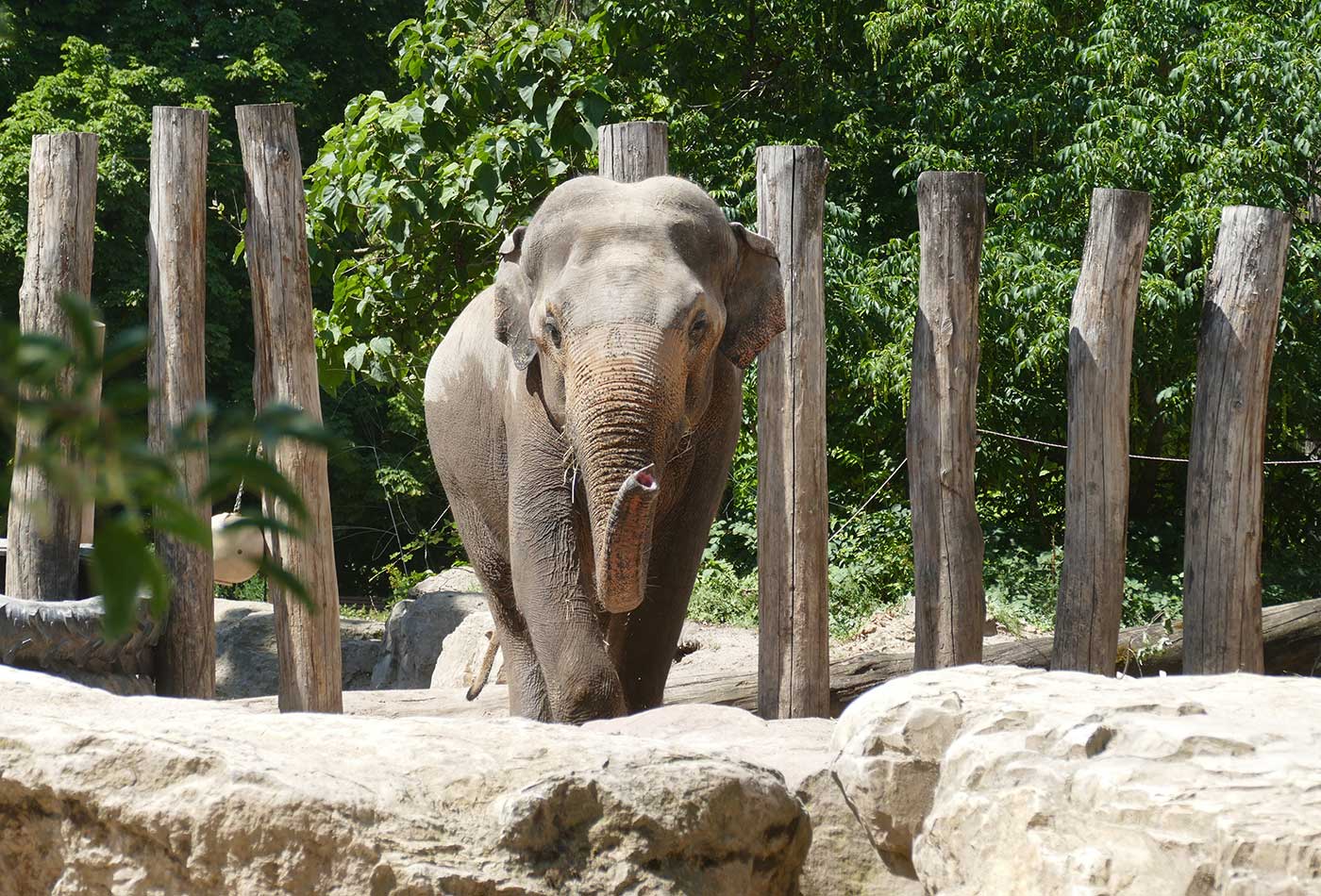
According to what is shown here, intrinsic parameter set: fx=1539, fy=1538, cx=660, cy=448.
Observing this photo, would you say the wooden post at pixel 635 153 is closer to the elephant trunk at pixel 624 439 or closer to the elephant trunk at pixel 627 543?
the elephant trunk at pixel 624 439

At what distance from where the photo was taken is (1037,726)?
9.46 feet

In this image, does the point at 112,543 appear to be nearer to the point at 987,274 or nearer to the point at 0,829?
the point at 0,829

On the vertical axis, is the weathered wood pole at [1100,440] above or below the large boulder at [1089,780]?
above

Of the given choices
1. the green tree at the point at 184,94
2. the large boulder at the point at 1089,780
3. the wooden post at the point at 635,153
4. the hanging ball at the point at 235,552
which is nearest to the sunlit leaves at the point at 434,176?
the hanging ball at the point at 235,552

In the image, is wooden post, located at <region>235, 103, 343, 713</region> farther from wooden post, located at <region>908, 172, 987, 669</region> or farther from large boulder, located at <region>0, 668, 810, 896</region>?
large boulder, located at <region>0, 668, 810, 896</region>

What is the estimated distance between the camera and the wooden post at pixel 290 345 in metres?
5.38

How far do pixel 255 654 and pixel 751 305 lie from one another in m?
5.85

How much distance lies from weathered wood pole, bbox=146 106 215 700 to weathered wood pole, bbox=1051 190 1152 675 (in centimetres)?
304

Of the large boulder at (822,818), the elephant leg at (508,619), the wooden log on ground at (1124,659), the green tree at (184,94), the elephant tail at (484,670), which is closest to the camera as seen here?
the large boulder at (822,818)

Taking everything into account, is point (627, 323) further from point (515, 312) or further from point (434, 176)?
point (434, 176)

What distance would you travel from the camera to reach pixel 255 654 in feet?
32.0

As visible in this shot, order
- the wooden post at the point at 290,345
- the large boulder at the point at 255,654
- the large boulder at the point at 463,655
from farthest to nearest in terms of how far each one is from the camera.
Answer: the large boulder at the point at 255,654, the large boulder at the point at 463,655, the wooden post at the point at 290,345

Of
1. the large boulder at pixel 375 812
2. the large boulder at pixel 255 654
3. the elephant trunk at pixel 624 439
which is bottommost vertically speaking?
the large boulder at pixel 255 654

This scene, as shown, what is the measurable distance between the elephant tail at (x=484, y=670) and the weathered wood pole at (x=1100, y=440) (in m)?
2.38
